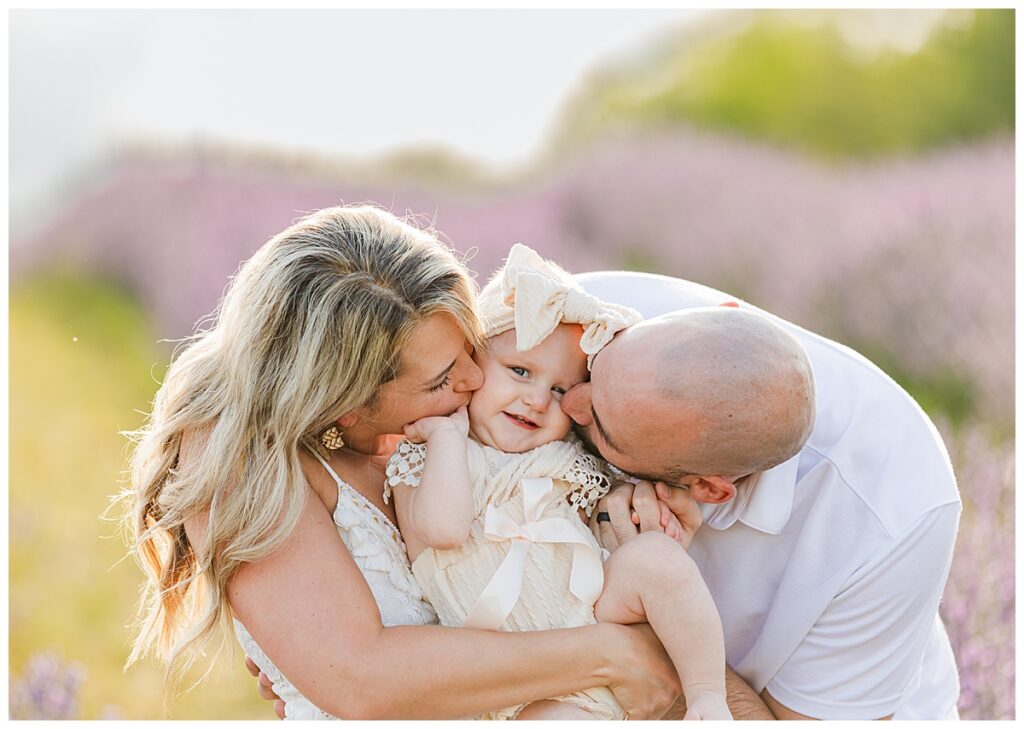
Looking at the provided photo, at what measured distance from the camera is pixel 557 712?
1.97 m

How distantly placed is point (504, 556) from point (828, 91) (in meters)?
8.87

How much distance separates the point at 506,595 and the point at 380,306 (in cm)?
58

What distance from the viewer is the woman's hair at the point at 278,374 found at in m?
1.87

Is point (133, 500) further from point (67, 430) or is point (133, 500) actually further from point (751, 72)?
point (751, 72)

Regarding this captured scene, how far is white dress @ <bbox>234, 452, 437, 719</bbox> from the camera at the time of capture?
2004 millimetres

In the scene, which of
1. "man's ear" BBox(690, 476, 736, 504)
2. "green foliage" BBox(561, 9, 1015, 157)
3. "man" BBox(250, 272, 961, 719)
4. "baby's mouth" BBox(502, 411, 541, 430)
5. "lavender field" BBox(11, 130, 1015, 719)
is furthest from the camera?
"green foliage" BBox(561, 9, 1015, 157)

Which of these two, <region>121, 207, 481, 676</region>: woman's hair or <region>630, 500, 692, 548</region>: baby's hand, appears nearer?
<region>121, 207, 481, 676</region>: woman's hair

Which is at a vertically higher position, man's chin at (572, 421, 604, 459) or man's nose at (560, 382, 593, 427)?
man's nose at (560, 382, 593, 427)

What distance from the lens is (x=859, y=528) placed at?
1987mm

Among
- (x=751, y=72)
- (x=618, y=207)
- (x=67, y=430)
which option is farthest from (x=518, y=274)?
(x=751, y=72)

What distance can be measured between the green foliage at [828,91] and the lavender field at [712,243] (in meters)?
1.00

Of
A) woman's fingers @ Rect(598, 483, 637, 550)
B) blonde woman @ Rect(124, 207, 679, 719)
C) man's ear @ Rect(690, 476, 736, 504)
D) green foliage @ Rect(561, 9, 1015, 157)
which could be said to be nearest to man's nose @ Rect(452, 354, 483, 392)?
blonde woman @ Rect(124, 207, 679, 719)

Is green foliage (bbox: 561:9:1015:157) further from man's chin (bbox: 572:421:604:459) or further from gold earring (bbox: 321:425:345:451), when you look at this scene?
gold earring (bbox: 321:425:345:451)

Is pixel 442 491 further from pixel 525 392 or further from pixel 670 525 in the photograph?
pixel 670 525
